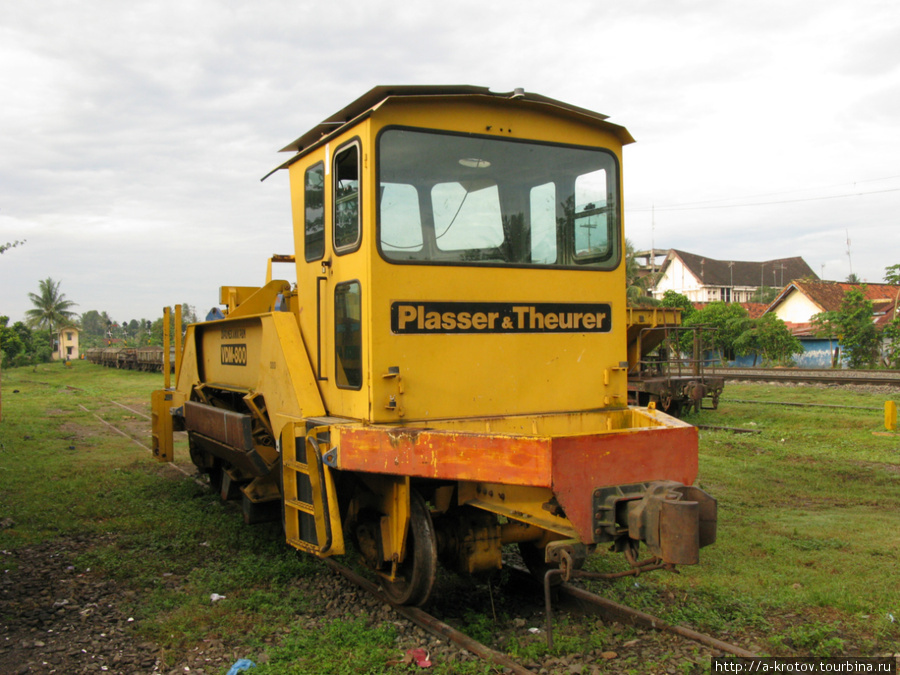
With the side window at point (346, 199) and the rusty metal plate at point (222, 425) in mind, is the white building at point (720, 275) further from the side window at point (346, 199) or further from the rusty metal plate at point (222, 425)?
the side window at point (346, 199)

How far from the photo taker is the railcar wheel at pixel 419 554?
4227mm

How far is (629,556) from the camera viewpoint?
3.70 metres

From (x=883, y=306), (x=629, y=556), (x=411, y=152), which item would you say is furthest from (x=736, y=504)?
(x=883, y=306)

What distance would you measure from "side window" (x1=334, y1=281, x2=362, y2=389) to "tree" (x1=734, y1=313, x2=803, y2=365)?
3234cm

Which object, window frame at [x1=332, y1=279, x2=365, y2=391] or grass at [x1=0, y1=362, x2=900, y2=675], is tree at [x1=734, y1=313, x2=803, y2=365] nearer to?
grass at [x1=0, y1=362, x2=900, y2=675]

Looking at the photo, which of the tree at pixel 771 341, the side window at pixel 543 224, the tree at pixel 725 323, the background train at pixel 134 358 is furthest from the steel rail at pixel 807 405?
the background train at pixel 134 358

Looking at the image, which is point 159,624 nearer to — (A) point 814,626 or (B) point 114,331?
(A) point 814,626

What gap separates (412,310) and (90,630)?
2904mm

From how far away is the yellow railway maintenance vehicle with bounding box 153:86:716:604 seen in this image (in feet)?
12.6

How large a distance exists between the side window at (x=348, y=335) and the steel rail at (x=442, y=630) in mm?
1493

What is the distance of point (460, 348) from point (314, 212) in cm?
155

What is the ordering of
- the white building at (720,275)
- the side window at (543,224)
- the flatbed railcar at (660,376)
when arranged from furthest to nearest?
the white building at (720,275) < the flatbed railcar at (660,376) < the side window at (543,224)

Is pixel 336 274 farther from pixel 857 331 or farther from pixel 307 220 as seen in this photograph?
pixel 857 331

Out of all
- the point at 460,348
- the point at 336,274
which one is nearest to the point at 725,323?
the point at 460,348
